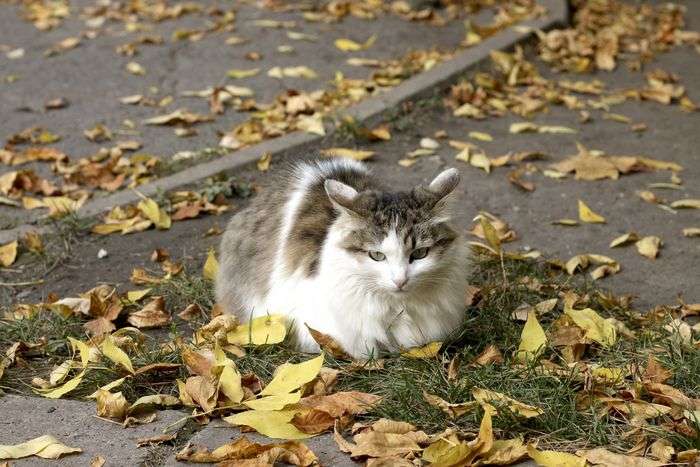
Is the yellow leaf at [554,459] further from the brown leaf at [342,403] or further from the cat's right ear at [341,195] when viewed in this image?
the cat's right ear at [341,195]

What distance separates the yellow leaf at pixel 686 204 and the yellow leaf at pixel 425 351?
2.26 m

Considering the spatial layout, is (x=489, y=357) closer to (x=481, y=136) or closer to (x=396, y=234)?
(x=396, y=234)

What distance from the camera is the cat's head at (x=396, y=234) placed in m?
3.42

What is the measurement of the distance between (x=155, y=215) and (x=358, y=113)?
1.80 meters

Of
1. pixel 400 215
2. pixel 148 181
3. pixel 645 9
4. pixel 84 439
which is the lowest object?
pixel 645 9

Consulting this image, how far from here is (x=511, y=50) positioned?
7766 millimetres

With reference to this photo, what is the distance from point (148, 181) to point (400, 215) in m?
2.58

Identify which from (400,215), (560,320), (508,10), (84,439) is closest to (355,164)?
(400,215)

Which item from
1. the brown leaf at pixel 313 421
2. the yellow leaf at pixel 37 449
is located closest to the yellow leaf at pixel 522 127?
the brown leaf at pixel 313 421

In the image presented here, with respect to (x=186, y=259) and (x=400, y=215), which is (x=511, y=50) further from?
(x=400, y=215)

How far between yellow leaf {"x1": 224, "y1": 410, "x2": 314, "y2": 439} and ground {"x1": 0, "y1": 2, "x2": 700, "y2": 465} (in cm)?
7

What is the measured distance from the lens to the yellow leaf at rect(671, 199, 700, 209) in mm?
5246

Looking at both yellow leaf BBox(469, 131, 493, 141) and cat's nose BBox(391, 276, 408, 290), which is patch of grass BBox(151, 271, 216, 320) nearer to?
cat's nose BBox(391, 276, 408, 290)

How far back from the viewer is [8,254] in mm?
4777
